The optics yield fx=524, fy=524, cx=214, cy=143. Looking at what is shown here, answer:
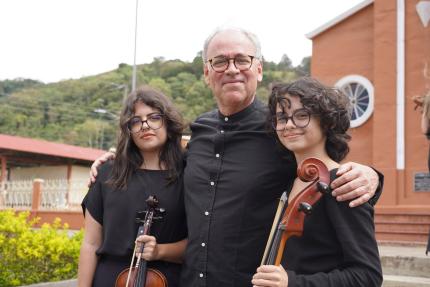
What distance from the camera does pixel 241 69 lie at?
7.91ft

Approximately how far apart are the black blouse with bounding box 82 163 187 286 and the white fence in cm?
1203

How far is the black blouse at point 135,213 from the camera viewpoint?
2.63 metres

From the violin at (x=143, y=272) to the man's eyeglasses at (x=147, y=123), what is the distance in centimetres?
37

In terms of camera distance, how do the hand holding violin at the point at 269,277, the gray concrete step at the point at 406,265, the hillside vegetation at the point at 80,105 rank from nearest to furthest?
1. the hand holding violin at the point at 269,277
2. the gray concrete step at the point at 406,265
3. the hillside vegetation at the point at 80,105

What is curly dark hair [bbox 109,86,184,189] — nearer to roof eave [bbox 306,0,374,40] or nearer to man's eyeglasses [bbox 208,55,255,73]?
man's eyeglasses [bbox 208,55,255,73]

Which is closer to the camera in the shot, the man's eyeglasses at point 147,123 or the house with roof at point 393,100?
the man's eyeglasses at point 147,123

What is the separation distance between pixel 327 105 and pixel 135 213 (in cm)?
115

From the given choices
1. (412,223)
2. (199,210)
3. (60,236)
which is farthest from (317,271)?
(412,223)

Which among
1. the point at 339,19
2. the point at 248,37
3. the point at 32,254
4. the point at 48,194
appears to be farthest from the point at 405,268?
the point at 48,194

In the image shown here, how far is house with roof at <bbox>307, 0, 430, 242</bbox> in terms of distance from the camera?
9000 mm

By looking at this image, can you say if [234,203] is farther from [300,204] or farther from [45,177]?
[45,177]

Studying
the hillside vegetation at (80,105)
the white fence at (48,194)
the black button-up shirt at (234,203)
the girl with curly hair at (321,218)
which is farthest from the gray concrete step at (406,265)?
the hillside vegetation at (80,105)

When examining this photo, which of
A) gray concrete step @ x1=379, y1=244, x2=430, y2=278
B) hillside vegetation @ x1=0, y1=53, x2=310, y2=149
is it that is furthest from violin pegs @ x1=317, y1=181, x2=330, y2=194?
hillside vegetation @ x1=0, y1=53, x2=310, y2=149

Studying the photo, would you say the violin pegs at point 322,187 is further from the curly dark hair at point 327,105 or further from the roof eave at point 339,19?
the roof eave at point 339,19
